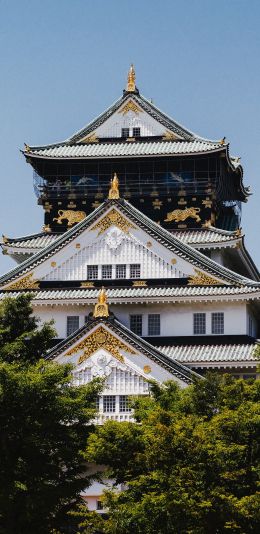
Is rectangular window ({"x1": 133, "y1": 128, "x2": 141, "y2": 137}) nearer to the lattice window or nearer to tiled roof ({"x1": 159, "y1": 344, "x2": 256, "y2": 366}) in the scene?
the lattice window

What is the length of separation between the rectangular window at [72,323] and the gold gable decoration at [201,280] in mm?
6229

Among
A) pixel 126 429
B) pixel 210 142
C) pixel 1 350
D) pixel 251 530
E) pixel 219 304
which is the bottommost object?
pixel 251 530

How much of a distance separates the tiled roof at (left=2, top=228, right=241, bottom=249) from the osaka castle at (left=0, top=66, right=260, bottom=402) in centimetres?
9

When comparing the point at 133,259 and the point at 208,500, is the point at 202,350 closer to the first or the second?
the point at 133,259

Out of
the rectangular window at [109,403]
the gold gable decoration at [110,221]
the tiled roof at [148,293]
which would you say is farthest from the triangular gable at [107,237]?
the rectangular window at [109,403]

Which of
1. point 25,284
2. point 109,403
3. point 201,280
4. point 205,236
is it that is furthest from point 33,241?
point 109,403

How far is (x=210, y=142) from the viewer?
246 ft

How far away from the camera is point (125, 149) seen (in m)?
76.1

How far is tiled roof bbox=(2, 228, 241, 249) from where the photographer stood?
70812 millimetres

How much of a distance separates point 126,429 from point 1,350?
585 cm

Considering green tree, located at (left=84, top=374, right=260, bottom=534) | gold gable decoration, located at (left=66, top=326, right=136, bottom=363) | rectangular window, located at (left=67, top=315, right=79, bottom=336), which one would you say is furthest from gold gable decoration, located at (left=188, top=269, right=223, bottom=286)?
green tree, located at (left=84, top=374, right=260, bottom=534)

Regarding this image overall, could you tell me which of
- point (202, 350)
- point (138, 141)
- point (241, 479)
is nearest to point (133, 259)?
point (202, 350)

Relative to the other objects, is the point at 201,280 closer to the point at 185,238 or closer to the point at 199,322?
the point at 199,322

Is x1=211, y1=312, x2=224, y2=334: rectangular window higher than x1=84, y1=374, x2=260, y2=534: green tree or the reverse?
higher
